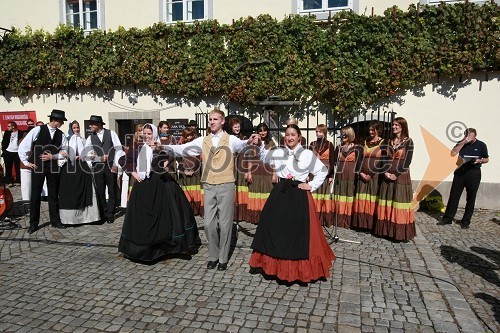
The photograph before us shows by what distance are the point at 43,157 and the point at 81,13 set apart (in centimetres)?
670

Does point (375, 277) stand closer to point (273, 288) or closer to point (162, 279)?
point (273, 288)

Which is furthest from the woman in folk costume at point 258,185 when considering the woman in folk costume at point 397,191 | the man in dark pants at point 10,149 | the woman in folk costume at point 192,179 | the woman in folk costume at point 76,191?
the man in dark pants at point 10,149

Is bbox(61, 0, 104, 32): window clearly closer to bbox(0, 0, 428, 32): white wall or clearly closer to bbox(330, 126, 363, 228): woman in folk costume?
bbox(0, 0, 428, 32): white wall

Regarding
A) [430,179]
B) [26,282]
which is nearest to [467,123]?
[430,179]

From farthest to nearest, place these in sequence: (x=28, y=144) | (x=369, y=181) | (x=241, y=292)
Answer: (x=369, y=181) → (x=28, y=144) → (x=241, y=292)

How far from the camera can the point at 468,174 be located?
7293 millimetres

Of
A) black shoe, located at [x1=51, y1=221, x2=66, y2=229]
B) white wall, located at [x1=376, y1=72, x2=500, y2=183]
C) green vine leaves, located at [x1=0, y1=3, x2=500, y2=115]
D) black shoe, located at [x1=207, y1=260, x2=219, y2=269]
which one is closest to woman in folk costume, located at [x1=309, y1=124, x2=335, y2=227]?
green vine leaves, located at [x1=0, y1=3, x2=500, y2=115]

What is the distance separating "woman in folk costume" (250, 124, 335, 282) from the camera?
4180mm

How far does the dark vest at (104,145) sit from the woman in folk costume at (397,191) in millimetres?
5122

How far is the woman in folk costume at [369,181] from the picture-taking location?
21.1ft

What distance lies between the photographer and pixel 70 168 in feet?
22.8


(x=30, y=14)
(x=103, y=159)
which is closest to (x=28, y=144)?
(x=103, y=159)

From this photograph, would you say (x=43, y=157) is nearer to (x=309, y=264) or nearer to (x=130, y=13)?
(x=309, y=264)

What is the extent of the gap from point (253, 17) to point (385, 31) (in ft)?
10.6
